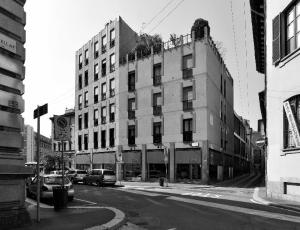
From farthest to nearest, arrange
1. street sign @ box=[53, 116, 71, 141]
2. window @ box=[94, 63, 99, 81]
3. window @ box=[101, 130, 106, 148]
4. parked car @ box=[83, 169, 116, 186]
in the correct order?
window @ box=[94, 63, 99, 81]
window @ box=[101, 130, 106, 148]
parked car @ box=[83, 169, 116, 186]
street sign @ box=[53, 116, 71, 141]

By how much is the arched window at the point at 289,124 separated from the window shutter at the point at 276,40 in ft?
8.53

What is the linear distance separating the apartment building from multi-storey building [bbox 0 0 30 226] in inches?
510

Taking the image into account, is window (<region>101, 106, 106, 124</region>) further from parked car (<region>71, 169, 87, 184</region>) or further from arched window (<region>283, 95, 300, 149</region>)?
arched window (<region>283, 95, 300, 149</region>)

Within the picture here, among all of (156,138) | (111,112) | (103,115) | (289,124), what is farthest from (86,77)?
(289,124)

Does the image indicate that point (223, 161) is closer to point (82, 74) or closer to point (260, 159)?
point (82, 74)

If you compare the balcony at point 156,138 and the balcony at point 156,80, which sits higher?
the balcony at point 156,80

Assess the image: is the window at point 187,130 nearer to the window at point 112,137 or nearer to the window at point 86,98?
the window at point 112,137

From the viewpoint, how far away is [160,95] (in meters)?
40.4

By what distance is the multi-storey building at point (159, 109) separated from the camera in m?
37.1

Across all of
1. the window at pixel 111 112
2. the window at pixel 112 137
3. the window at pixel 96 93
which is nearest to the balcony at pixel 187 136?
the window at pixel 112 137

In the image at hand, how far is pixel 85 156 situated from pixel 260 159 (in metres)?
77.3

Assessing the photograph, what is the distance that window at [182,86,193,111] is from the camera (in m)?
37.7

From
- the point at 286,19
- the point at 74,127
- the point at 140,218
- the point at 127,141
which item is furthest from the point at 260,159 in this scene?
the point at 140,218

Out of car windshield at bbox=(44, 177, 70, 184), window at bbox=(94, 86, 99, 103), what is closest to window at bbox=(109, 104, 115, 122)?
window at bbox=(94, 86, 99, 103)
